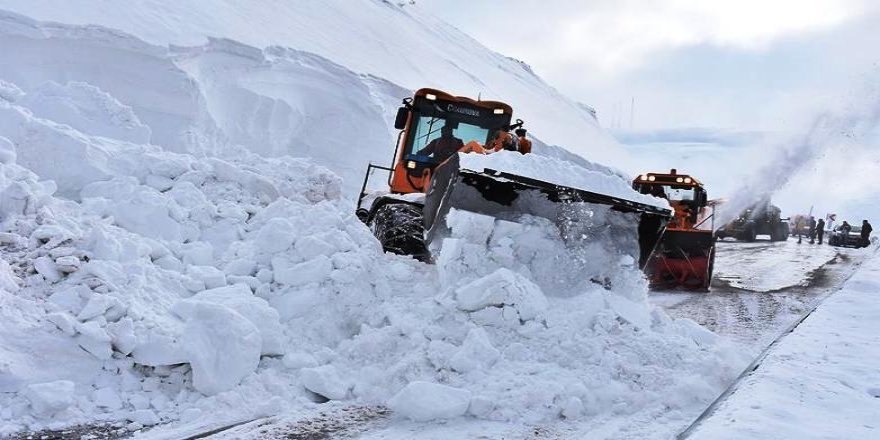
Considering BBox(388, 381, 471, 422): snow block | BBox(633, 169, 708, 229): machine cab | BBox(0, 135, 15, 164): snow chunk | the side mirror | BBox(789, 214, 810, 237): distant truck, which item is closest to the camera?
BBox(388, 381, 471, 422): snow block

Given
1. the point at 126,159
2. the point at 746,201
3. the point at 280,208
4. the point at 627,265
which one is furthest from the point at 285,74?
the point at 746,201

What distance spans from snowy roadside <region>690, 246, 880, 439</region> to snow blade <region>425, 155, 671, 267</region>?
163cm

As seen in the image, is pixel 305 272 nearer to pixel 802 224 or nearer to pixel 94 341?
pixel 94 341

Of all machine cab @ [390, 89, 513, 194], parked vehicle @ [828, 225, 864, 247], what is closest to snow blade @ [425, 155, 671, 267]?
machine cab @ [390, 89, 513, 194]

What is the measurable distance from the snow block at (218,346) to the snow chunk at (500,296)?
1.35 metres

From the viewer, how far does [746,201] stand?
17578mm

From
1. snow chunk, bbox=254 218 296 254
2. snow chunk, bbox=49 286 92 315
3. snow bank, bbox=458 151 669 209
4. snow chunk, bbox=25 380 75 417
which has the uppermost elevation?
snow bank, bbox=458 151 669 209

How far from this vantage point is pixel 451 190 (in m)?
5.04

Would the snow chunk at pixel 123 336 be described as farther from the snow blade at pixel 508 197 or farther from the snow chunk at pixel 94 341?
the snow blade at pixel 508 197

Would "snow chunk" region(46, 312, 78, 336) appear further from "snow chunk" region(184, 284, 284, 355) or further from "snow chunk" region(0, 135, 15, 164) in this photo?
"snow chunk" region(0, 135, 15, 164)

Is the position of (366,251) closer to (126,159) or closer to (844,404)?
(126,159)

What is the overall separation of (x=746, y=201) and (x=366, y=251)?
15463mm

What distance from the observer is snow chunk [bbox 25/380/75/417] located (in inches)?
120

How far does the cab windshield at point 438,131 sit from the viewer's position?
773 cm
